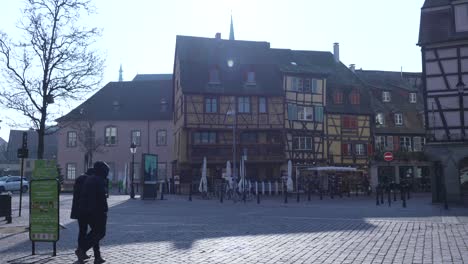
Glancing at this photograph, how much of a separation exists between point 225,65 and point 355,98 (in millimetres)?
13245

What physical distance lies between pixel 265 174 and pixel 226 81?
28.0 feet

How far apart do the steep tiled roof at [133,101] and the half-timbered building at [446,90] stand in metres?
34.8

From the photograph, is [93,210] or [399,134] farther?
[399,134]

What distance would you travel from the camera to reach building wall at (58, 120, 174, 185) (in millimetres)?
58156

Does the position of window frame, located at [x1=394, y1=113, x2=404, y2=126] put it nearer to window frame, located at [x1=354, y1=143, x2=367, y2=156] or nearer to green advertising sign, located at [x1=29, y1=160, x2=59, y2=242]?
window frame, located at [x1=354, y1=143, x2=367, y2=156]

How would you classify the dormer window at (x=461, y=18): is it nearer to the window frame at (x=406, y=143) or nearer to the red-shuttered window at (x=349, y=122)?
the red-shuttered window at (x=349, y=122)

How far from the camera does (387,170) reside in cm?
4928

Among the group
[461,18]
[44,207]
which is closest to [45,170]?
[44,207]

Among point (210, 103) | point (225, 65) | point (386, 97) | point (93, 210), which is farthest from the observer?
point (386, 97)

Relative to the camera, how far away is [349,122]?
156 feet

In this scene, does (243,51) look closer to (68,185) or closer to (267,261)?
(68,185)

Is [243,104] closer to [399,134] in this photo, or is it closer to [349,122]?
[349,122]

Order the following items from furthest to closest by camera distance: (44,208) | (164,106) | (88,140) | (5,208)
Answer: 1. (164,106)
2. (88,140)
3. (5,208)
4. (44,208)

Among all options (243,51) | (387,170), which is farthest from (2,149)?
(387,170)
